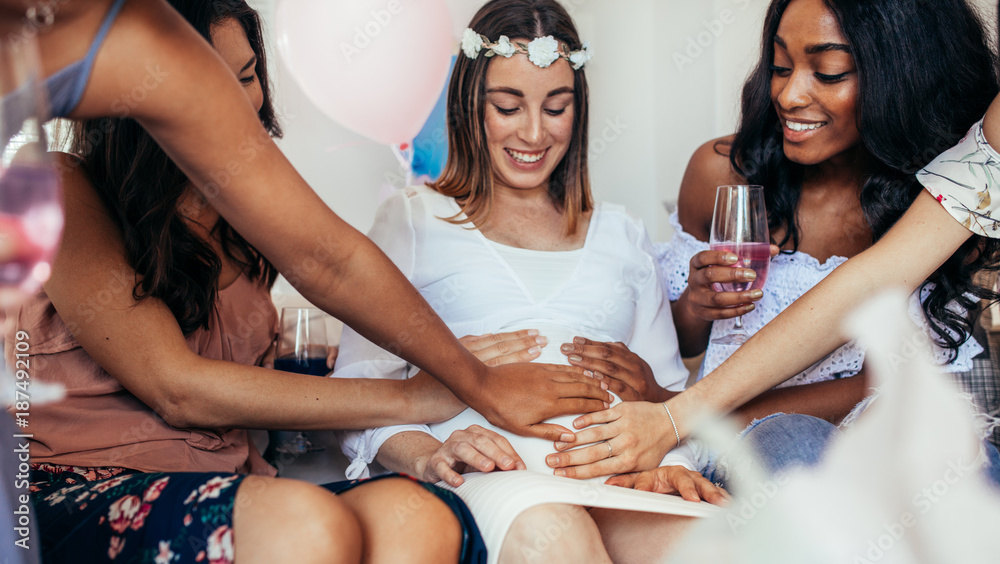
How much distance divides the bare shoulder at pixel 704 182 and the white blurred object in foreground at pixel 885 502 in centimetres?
74

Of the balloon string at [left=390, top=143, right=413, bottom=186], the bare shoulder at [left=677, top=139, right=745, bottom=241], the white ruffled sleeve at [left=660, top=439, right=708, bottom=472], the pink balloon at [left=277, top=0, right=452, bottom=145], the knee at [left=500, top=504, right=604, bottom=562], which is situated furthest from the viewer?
the balloon string at [left=390, top=143, right=413, bottom=186]

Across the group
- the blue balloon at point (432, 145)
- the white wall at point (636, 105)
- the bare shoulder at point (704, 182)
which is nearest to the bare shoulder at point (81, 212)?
the bare shoulder at point (704, 182)

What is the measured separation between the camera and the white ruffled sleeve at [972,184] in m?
1.30

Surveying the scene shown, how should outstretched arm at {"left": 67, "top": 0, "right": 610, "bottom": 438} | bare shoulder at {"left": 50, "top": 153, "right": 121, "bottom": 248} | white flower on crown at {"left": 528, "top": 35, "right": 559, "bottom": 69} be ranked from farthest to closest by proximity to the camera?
white flower on crown at {"left": 528, "top": 35, "right": 559, "bottom": 69} < bare shoulder at {"left": 50, "top": 153, "right": 121, "bottom": 248} < outstretched arm at {"left": 67, "top": 0, "right": 610, "bottom": 438}

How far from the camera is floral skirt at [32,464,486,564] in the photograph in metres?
0.86

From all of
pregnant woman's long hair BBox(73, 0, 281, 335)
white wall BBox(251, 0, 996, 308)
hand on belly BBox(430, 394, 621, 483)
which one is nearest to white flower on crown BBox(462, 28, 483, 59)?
pregnant woman's long hair BBox(73, 0, 281, 335)

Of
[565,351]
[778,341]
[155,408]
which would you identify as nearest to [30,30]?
[155,408]

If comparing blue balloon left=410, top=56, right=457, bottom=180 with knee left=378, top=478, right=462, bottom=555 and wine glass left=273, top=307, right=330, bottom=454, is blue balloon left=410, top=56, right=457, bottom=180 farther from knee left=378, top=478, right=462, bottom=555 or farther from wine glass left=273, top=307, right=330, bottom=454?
knee left=378, top=478, right=462, bottom=555

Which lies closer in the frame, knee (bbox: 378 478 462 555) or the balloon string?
knee (bbox: 378 478 462 555)

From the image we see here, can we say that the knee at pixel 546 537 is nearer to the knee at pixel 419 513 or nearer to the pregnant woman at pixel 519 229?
the knee at pixel 419 513

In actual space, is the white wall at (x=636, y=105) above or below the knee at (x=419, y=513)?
above

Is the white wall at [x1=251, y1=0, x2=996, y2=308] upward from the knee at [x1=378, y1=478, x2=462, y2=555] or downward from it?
upward

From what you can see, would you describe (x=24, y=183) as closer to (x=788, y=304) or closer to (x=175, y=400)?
(x=175, y=400)

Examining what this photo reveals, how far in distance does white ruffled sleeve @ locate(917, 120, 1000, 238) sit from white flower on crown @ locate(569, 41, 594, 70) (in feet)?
2.55
